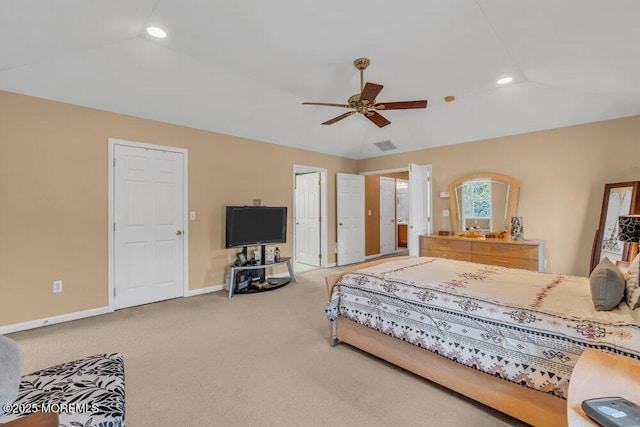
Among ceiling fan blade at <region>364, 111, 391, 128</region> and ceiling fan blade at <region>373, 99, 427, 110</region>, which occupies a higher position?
ceiling fan blade at <region>364, 111, 391, 128</region>

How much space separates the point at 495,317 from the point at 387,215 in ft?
20.4

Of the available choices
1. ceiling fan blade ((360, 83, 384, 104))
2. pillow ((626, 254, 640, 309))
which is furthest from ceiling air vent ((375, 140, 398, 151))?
pillow ((626, 254, 640, 309))

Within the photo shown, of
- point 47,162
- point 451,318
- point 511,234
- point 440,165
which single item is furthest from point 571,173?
point 47,162

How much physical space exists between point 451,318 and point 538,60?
110 inches

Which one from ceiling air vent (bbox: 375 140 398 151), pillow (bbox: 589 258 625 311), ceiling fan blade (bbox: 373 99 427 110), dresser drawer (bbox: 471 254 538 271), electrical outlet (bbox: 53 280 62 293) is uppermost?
ceiling air vent (bbox: 375 140 398 151)

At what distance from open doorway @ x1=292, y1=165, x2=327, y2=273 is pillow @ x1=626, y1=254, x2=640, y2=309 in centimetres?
470

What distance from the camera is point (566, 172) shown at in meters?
4.13

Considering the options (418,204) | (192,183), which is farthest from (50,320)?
(418,204)

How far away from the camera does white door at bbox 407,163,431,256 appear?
16.7 ft

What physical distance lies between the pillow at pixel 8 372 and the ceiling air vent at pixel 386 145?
571 cm

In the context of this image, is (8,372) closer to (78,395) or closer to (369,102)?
(78,395)

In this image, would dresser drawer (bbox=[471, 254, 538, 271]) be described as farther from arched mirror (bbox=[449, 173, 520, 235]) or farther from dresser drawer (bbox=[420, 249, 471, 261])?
arched mirror (bbox=[449, 173, 520, 235])

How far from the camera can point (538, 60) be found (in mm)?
2889

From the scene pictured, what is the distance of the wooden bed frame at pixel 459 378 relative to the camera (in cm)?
157
